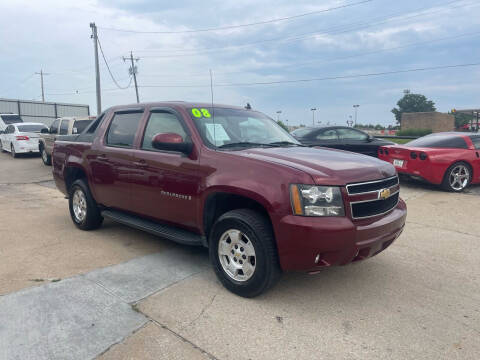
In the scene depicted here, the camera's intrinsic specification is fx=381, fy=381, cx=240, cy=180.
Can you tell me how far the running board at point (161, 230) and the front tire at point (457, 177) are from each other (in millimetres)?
6410

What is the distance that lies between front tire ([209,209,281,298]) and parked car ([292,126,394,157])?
23.7 feet

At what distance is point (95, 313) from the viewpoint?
3129 millimetres

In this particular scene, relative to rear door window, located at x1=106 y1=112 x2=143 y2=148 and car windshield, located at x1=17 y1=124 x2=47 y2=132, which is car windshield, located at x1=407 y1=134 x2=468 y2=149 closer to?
rear door window, located at x1=106 y1=112 x2=143 y2=148

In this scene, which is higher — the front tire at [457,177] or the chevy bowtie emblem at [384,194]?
the chevy bowtie emblem at [384,194]

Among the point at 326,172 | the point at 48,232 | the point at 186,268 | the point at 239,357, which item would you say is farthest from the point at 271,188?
the point at 48,232

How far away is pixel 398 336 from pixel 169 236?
2.34 meters

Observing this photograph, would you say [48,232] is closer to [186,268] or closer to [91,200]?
Answer: [91,200]

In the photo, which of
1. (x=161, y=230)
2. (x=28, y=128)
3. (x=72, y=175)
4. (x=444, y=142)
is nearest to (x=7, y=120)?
(x=28, y=128)

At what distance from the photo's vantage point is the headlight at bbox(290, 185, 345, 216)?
3.04m

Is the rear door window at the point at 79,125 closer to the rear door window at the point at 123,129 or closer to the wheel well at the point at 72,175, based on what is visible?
the wheel well at the point at 72,175

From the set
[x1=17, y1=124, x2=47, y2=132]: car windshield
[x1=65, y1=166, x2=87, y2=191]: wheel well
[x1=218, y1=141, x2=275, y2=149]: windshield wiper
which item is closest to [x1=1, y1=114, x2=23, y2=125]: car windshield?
[x1=17, y1=124, x2=47, y2=132]: car windshield

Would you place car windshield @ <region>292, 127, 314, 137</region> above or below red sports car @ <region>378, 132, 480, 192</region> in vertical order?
above

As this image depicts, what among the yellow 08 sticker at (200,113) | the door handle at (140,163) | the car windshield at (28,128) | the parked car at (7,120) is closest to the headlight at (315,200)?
the yellow 08 sticker at (200,113)

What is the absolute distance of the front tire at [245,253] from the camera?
10.4ft
